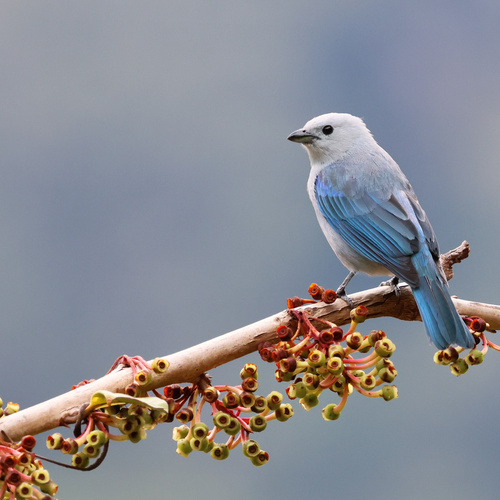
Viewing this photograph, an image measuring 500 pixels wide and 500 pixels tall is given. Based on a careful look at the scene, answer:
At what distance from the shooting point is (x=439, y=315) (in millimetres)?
2574

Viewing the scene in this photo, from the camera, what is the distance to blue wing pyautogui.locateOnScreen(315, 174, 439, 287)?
10.2 ft

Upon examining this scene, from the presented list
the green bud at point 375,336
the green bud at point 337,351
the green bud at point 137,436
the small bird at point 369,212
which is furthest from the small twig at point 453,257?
the green bud at point 137,436

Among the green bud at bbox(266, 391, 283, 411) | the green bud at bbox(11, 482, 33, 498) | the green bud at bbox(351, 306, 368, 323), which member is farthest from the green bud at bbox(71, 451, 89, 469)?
the green bud at bbox(351, 306, 368, 323)

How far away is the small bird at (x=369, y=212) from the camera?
9.51ft

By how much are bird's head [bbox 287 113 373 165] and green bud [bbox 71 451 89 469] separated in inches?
91.1

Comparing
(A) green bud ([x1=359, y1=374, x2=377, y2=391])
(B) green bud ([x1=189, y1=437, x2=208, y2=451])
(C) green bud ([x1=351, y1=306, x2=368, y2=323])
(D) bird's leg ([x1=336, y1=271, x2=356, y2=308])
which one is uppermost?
(D) bird's leg ([x1=336, y1=271, x2=356, y2=308])

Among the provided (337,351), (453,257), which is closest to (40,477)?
(337,351)

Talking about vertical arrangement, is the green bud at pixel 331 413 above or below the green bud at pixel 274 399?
below

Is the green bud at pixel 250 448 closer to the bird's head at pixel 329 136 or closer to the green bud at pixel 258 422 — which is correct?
the green bud at pixel 258 422

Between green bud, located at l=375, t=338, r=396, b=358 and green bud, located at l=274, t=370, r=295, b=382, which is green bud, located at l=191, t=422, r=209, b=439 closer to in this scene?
green bud, located at l=274, t=370, r=295, b=382

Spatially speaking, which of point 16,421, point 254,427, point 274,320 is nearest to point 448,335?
point 274,320

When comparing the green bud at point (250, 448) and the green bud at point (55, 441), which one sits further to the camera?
the green bud at point (250, 448)

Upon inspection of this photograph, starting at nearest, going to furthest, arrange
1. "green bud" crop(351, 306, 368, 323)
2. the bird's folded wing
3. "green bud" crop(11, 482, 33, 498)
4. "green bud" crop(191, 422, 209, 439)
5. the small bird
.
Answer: "green bud" crop(11, 482, 33, 498), "green bud" crop(191, 422, 209, 439), "green bud" crop(351, 306, 368, 323), the small bird, the bird's folded wing

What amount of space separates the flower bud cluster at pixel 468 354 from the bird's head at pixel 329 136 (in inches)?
62.4
